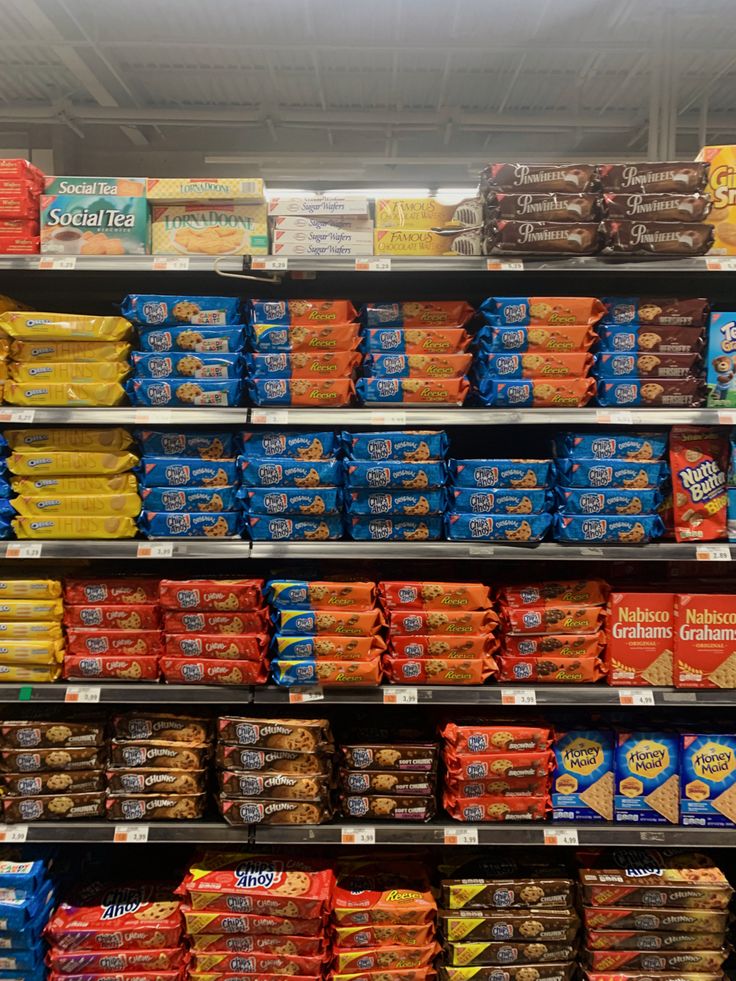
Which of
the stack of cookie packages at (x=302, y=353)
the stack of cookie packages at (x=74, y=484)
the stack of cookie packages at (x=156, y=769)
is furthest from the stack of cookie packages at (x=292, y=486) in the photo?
the stack of cookie packages at (x=156, y=769)

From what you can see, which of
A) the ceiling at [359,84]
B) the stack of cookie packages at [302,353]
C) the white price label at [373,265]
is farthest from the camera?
the ceiling at [359,84]

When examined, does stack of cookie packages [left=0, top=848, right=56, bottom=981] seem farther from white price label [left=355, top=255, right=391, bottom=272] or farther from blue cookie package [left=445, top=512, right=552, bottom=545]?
white price label [left=355, top=255, right=391, bottom=272]

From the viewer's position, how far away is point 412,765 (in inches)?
81.8

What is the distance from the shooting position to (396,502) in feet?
6.73

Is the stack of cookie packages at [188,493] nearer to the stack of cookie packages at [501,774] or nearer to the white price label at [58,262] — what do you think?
the white price label at [58,262]

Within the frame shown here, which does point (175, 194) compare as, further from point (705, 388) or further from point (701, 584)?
point (701, 584)

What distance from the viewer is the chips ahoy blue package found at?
6.82 ft

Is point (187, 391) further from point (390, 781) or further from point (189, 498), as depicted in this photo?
point (390, 781)

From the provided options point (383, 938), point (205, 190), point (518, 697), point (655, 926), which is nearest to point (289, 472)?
point (205, 190)

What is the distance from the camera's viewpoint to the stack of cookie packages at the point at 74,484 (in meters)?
2.08

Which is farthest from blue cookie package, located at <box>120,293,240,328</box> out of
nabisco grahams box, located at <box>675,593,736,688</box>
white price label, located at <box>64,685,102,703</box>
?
nabisco grahams box, located at <box>675,593,736,688</box>

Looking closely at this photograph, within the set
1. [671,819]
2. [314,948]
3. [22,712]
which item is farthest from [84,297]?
[671,819]

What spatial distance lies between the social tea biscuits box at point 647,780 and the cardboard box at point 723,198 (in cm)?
164

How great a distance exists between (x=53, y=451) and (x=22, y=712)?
0.95 m
